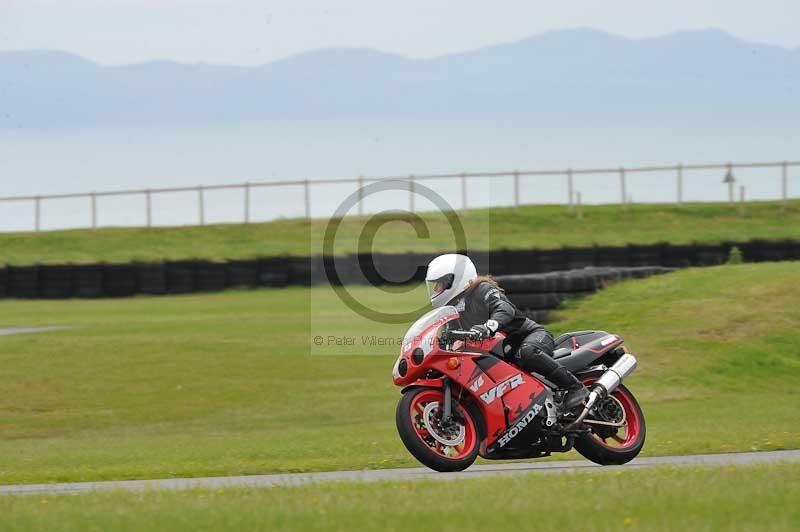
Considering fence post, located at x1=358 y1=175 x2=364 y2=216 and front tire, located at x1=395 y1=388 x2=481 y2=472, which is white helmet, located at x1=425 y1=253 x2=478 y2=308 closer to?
front tire, located at x1=395 y1=388 x2=481 y2=472

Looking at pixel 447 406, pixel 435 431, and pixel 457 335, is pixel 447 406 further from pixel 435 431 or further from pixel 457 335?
pixel 457 335

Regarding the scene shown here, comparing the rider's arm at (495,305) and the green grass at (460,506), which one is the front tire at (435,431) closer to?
the rider's arm at (495,305)

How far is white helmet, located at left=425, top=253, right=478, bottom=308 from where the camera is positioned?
34.7 ft

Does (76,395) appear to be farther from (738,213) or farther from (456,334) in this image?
(738,213)

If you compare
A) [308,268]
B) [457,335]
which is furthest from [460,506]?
[308,268]

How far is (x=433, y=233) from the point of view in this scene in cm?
4684

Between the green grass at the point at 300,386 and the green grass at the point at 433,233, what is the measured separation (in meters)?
17.5

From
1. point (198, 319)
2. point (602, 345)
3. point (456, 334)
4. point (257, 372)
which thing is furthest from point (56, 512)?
point (198, 319)

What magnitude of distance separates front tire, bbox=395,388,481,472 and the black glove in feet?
1.75

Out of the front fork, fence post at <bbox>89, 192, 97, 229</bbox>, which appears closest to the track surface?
the front fork

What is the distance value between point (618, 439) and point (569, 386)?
2.30 feet

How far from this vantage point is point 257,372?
21297mm

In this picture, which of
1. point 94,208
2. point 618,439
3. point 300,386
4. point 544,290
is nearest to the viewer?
point 618,439

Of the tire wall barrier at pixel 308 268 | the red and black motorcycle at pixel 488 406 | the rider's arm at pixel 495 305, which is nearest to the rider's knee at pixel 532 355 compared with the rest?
the red and black motorcycle at pixel 488 406
